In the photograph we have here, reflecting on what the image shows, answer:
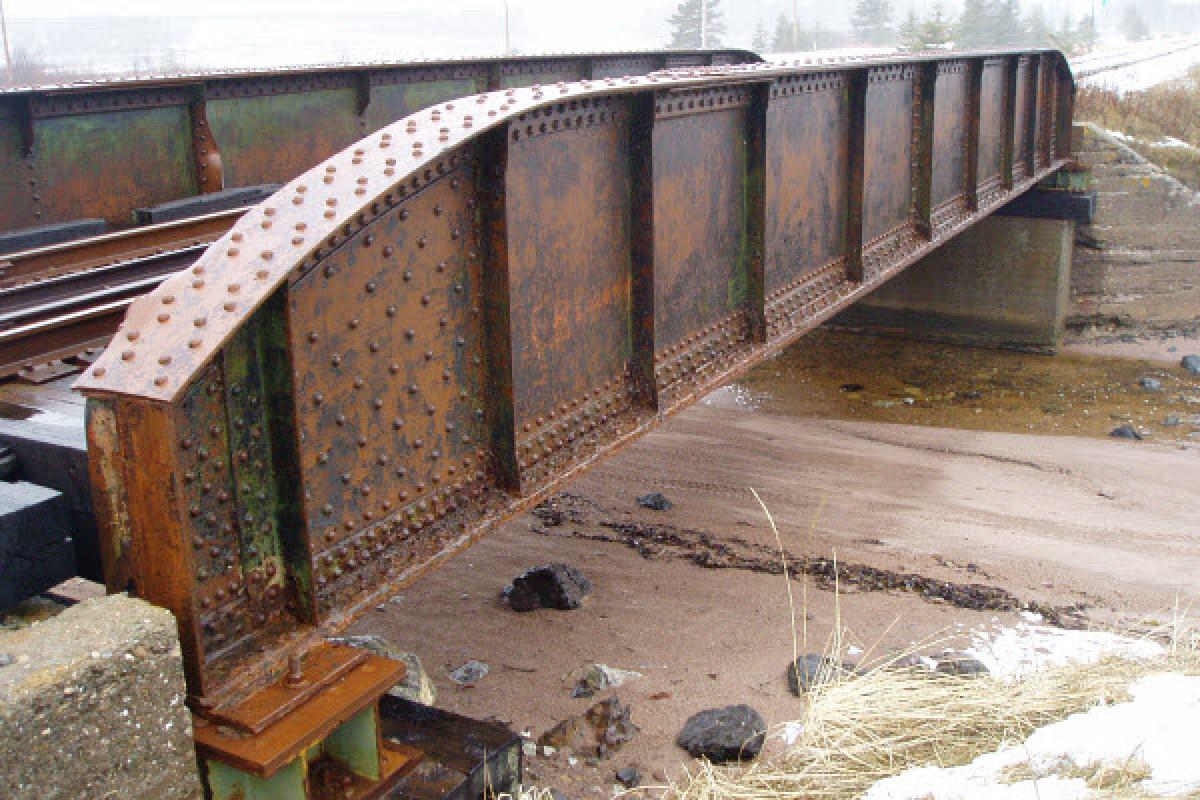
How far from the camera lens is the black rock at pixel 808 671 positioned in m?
5.79

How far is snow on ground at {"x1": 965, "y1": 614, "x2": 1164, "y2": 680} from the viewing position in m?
5.80

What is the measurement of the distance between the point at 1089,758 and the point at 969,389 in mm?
10578

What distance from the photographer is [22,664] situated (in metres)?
2.71

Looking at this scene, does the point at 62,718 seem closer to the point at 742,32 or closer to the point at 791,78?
the point at 791,78

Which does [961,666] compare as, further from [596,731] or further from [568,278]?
[568,278]

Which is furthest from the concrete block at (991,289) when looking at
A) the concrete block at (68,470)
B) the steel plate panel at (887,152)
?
the concrete block at (68,470)

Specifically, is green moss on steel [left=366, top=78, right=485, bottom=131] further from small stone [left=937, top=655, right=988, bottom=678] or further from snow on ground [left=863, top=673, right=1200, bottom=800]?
snow on ground [left=863, top=673, right=1200, bottom=800]

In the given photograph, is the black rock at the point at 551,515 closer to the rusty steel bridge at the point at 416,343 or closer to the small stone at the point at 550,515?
the small stone at the point at 550,515

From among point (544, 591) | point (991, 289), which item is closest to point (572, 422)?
point (544, 591)

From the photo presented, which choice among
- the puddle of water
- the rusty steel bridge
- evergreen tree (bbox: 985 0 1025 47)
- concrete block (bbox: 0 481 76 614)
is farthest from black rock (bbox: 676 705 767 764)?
evergreen tree (bbox: 985 0 1025 47)

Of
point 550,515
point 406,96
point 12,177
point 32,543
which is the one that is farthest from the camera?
point 406,96

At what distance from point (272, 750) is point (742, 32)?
115272 millimetres

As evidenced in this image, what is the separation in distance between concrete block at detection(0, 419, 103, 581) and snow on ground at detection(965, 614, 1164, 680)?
4005 mm

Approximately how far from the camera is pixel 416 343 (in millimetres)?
4125
